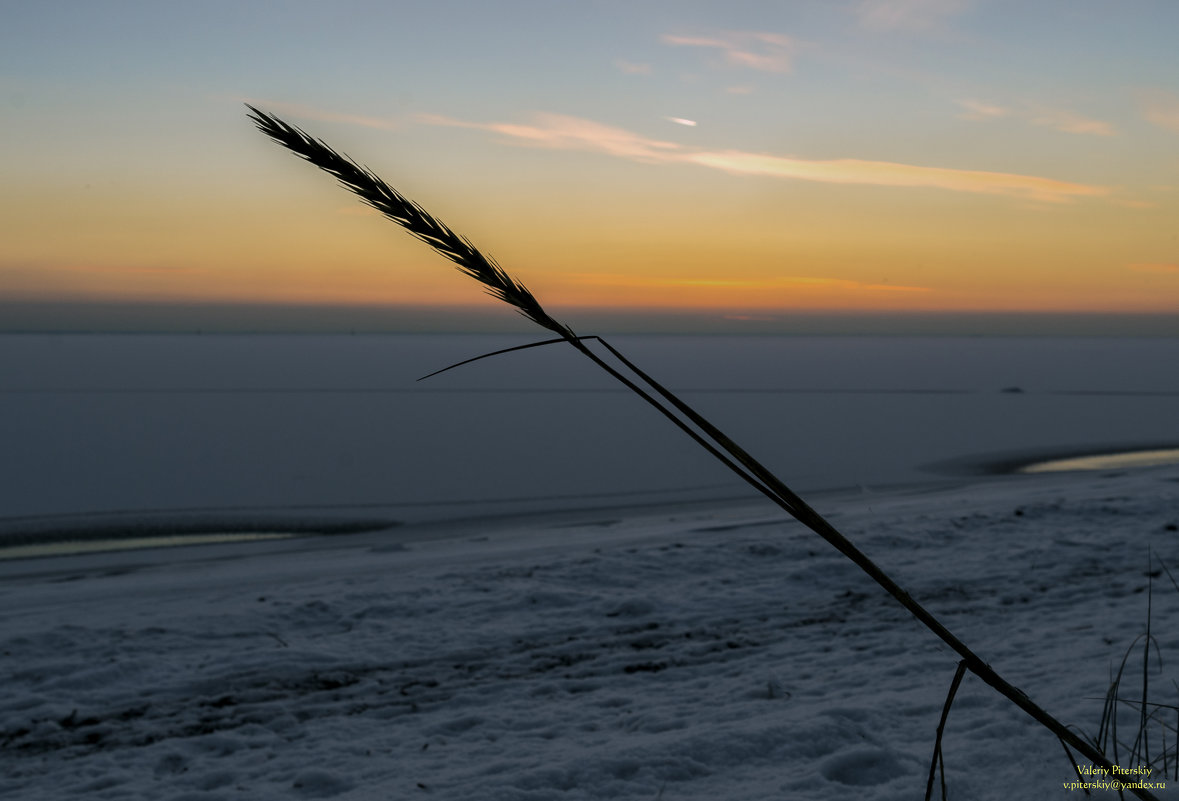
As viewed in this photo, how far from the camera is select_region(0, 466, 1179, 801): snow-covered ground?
13.1ft

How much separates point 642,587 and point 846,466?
11.2 meters

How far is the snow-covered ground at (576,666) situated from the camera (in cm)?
401

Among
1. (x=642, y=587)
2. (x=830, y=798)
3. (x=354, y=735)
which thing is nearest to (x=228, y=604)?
(x=354, y=735)

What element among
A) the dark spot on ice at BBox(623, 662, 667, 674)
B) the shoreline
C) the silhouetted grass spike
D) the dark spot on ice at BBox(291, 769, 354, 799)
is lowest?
the shoreline

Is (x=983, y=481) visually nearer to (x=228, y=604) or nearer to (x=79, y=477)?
(x=228, y=604)

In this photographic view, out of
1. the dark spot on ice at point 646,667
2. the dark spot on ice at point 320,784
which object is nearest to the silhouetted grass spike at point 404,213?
the dark spot on ice at point 320,784

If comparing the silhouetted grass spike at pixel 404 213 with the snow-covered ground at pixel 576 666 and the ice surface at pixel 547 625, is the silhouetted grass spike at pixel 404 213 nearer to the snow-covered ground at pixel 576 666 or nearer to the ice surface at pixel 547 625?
the snow-covered ground at pixel 576 666

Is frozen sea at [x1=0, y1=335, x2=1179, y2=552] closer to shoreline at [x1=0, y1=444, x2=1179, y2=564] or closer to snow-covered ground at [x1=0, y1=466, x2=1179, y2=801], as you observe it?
shoreline at [x1=0, y1=444, x2=1179, y2=564]

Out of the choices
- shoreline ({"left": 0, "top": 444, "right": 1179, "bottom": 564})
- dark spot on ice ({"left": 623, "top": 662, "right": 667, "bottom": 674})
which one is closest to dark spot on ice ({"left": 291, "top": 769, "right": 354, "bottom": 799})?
dark spot on ice ({"left": 623, "top": 662, "right": 667, "bottom": 674})

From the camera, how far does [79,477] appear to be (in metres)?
15.6

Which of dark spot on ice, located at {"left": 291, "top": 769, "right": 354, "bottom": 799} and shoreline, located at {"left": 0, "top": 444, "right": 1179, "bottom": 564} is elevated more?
dark spot on ice, located at {"left": 291, "top": 769, "right": 354, "bottom": 799}

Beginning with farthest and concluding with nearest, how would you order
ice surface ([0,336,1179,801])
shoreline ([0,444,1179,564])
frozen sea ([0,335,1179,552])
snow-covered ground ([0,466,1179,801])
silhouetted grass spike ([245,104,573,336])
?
frozen sea ([0,335,1179,552]) → shoreline ([0,444,1179,564]) → ice surface ([0,336,1179,801]) → snow-covered ground ([0,466,1179,801]) → silhouetted grass spike ([245,104,573,336])

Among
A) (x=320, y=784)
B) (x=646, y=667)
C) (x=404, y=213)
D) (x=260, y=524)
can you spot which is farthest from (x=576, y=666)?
(x=260, y=524)

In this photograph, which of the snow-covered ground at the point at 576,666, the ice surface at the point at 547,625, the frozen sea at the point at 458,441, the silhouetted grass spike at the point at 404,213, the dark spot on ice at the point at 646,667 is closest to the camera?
the silhouetted grass spike at the point at 404,213
